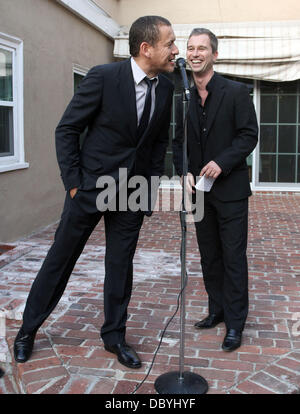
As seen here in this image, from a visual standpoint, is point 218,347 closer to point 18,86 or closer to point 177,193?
point 18,86

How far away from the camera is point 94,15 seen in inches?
334

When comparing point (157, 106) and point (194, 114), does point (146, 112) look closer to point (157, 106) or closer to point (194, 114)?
point (157, 106)

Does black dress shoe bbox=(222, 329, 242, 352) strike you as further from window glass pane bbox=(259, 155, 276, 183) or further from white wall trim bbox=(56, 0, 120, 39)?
window glass pane bbox=(259, 155, 276, 183)

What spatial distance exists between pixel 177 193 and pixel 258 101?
7.94 ft

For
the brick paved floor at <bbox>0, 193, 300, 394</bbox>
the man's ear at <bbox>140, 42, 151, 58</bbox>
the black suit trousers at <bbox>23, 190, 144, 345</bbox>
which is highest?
the man's ear at <bbox>140, 42, 151, 58</bbox>

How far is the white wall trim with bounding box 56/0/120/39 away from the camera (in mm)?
7494

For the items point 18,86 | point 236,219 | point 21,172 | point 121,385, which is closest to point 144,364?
point 121,385

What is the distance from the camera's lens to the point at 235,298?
331cm

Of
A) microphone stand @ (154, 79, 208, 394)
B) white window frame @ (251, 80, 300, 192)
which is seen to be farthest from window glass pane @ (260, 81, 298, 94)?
microphone stand @ (154, 79, 208, 394)

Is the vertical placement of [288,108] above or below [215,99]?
above

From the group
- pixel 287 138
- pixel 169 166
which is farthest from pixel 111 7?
pixel 287 138

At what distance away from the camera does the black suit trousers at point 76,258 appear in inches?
117

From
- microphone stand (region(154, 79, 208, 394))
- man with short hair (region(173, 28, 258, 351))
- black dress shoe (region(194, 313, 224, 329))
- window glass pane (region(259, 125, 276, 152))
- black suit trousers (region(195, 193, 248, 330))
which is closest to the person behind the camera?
microphone stand (region(154, 79, 208, 394))

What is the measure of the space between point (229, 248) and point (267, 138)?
7232mm
